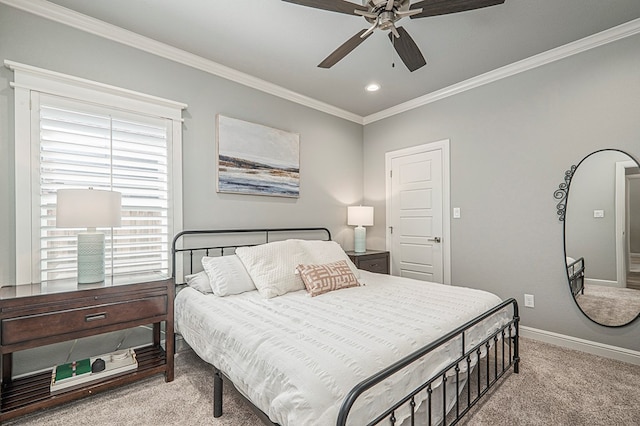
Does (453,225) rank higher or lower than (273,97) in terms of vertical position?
lower

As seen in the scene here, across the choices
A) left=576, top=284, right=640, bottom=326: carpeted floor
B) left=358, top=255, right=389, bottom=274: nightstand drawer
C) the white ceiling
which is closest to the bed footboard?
left=576, top=284, right=640, bottom=326: carpeted floor

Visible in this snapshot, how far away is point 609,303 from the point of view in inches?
104

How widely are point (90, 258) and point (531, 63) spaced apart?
4.21m

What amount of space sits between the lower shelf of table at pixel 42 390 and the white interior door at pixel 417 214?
10.0 feet

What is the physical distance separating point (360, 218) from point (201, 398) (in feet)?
9.19

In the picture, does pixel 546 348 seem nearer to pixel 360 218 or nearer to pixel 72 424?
pixel 360 218

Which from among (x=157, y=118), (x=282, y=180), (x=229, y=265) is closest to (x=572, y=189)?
(x=282, y=180)

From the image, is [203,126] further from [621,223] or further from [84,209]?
[621,223]

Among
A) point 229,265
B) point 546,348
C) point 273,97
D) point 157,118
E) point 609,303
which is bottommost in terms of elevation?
point 546,348

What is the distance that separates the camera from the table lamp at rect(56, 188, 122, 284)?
1990 mm

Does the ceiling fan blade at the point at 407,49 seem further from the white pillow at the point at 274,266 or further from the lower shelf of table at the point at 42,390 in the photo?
the lower shelf of table at the point at 42,390

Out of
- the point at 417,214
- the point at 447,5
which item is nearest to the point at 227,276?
the point at 447,5

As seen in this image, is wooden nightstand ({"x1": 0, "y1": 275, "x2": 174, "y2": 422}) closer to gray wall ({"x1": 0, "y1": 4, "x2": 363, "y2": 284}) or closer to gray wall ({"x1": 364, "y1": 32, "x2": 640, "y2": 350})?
gray wall ({"x1": 0, "y1": 4, "x2": 363, "y2": 284})

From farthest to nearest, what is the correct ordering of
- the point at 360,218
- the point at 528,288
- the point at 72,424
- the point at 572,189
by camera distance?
the point at 360,218, the point at 528,288, the point at 572,189, the point at 72,424
